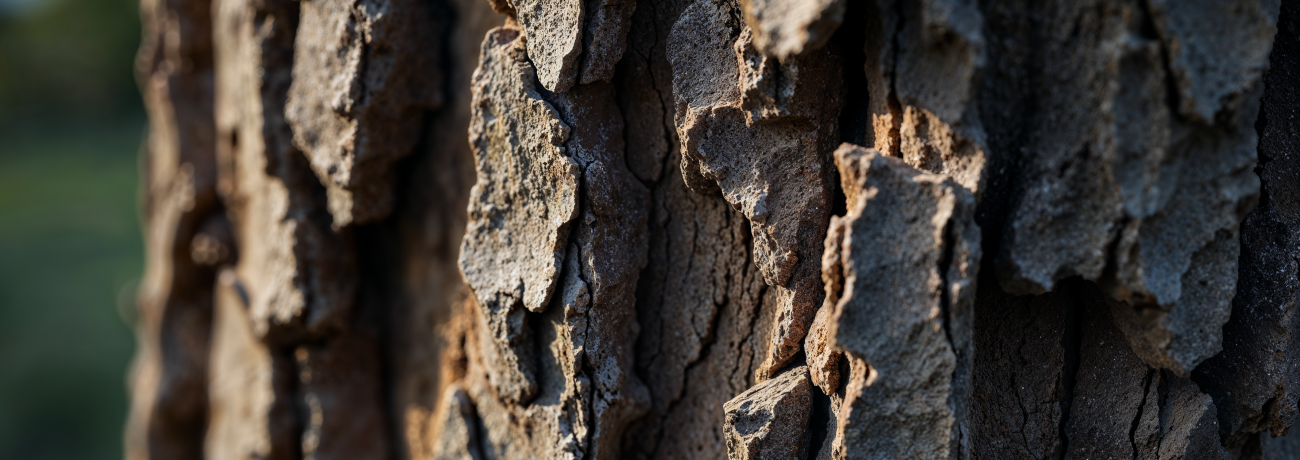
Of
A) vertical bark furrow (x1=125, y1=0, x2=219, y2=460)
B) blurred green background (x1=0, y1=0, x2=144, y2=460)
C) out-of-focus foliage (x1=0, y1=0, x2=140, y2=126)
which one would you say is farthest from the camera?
out-of-focus foliage (x1=0, y1=0, x2=140, y2=126)

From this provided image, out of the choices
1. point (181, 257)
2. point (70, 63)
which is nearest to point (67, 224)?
point (70, 63)

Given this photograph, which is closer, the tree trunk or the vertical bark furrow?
the tree trunk

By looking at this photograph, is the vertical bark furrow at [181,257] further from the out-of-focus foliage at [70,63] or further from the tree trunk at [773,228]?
the out-of-focus foliage at [70,63]

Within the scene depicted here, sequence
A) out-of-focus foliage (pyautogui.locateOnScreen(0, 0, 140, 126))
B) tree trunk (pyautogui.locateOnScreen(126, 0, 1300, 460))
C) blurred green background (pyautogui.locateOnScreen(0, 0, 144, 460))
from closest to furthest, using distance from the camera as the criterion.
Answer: tree trunk (pyautogui.locateOnScreen(126, 0, 1300, 460)), blurred green background (pyautogui.locateOnScreen(0, 0, 144, 460)), out-of-focus foliage (pyautogui.locateOnScreen(0, 0, 140, 126))

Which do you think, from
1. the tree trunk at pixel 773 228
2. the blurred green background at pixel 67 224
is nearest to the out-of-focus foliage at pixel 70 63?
the blurred green background at pixel 67 224

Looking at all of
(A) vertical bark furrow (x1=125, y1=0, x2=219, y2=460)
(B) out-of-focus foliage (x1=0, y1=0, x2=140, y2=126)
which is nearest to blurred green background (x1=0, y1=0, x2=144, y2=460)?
(B) out-of-focus foliage (x1=0, y1=0, x2=140, y2=126)

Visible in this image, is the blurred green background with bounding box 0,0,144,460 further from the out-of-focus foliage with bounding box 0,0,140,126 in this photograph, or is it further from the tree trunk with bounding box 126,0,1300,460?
the tree trunk with bounding box 126,0,1300,460
